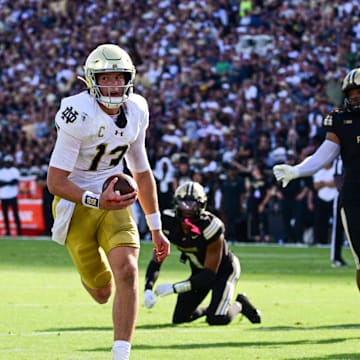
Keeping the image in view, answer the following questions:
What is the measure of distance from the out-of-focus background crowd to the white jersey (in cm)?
1340

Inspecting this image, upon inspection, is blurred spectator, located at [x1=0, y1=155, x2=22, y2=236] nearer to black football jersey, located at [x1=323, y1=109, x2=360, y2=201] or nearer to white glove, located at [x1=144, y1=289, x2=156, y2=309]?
white glove, located at [x1=144, y1=289, x2=156, y2=309]

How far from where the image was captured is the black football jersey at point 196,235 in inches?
363

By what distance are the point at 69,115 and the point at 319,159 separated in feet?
7.37

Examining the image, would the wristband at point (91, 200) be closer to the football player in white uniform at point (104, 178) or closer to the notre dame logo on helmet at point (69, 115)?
the football player in white uniform at point (104, 178)

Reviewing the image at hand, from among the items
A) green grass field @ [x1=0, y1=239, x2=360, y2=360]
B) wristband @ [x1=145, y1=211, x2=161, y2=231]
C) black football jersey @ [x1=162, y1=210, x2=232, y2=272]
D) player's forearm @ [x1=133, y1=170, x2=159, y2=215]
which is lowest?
green grass field @ [x1=0, y1=239, x2=360, y2=360]

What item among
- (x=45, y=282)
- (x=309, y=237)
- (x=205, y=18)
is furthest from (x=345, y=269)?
(x=205, y=18)

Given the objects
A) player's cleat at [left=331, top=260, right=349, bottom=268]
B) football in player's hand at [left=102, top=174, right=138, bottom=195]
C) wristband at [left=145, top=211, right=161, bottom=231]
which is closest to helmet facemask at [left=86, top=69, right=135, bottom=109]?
football in player's hand at [left=102, top=174, right=138, bottom=195]

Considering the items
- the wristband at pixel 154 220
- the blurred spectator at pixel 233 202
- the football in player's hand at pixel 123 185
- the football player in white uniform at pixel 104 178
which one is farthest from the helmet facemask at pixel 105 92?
the blurred spectator at pixel 233 202

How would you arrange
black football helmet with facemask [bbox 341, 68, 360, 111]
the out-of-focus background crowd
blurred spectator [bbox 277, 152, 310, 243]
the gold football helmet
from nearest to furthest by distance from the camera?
the gold football helmet, black football helmet with facemask [bbox 341, 68, 360, 111], blurred spectator [bbox 277, 152, 310, 243], the out-of-focus background crowd

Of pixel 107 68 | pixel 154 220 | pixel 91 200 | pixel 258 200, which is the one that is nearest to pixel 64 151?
pixel 91 200

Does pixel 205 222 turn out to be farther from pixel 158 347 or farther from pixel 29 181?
pixel 29 181

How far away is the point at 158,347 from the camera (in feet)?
25.1

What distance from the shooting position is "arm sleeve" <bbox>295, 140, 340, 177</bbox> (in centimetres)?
789

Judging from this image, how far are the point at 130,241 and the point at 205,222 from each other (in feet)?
9.49
